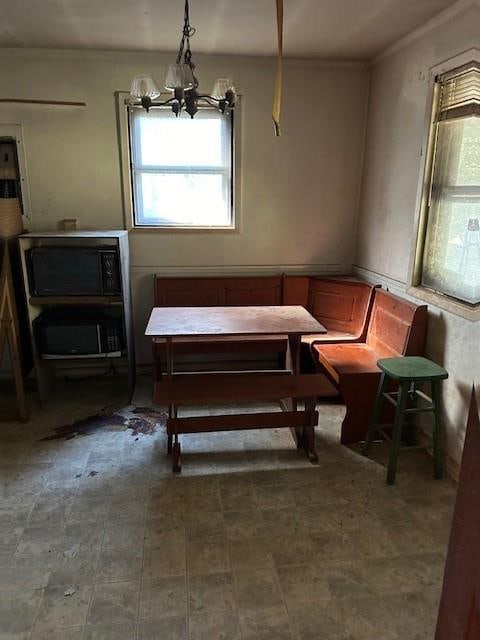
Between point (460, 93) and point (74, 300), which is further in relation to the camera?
point (74, 300)

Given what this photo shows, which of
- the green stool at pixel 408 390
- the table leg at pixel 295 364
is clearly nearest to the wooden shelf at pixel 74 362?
the table leg at pixel 295 364

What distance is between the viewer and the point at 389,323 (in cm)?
324

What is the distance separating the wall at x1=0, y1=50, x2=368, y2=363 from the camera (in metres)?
3.50

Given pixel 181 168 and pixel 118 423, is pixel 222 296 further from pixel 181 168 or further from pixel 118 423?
pixel 118 423

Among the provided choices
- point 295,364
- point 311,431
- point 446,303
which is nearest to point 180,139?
point 295,364

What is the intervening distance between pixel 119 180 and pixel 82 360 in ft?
4.98

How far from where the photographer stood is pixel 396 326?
311 centimetres

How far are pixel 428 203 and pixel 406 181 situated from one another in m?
0.31

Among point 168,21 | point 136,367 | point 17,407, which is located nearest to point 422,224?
point 168,21

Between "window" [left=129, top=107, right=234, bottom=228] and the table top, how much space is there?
1.13m

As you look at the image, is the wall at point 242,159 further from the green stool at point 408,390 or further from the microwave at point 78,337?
the green stool at point 408,390

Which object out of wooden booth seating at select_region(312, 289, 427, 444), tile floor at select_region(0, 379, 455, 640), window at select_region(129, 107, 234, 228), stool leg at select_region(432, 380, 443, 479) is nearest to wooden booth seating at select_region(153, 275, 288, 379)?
window at select_region(129, 107, 234, 228)

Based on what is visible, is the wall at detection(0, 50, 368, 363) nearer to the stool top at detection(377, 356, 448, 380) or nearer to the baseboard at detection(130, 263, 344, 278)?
the baseboard at detection(130, 263, 344, 278)

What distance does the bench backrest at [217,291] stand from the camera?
386 cm
